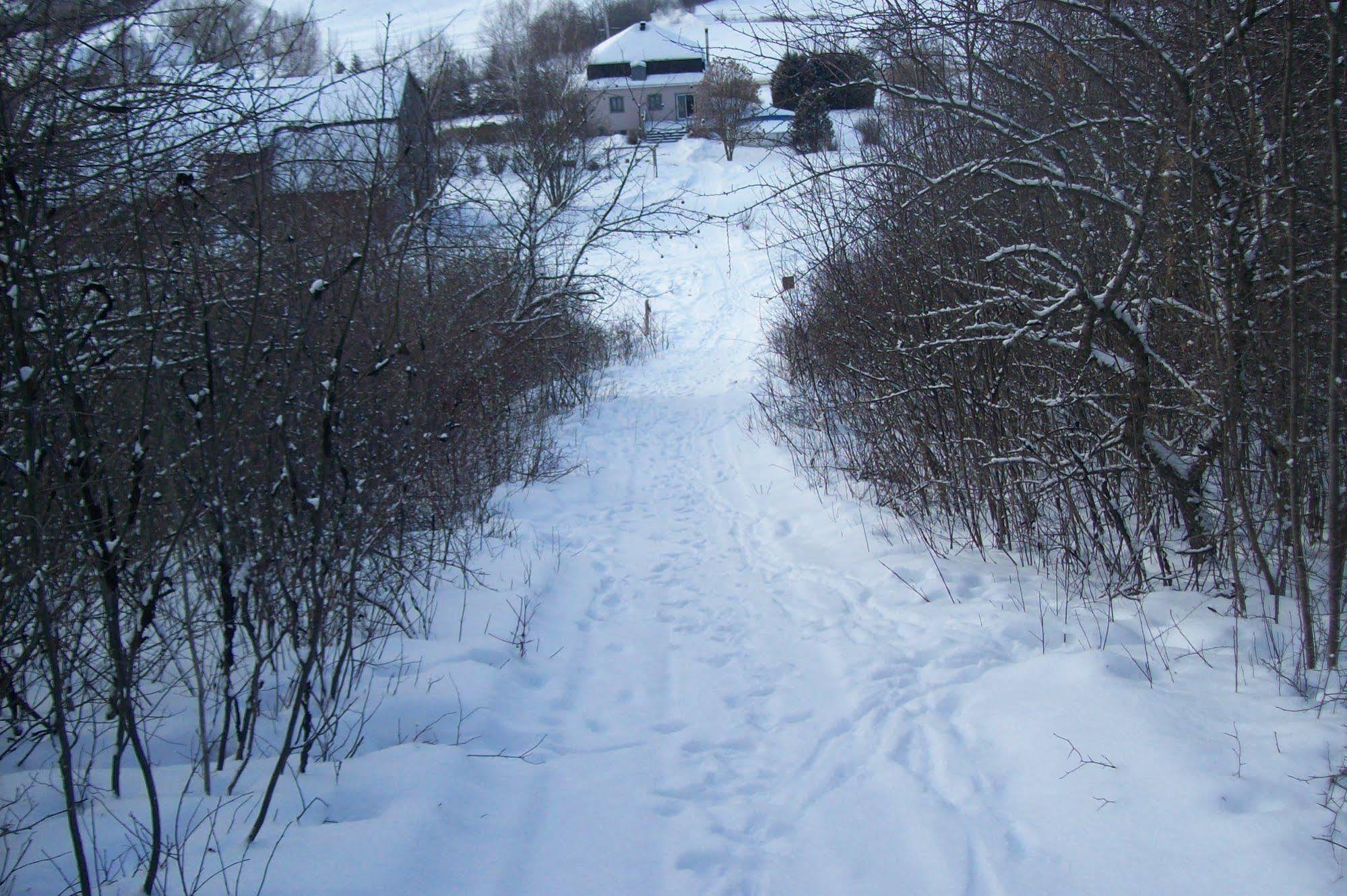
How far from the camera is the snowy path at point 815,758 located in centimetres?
274

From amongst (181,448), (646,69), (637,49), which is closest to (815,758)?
(181,448)

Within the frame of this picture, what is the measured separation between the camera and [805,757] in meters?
3.62

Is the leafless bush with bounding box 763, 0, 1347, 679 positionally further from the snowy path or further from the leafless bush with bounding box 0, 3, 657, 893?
the leafless bush with bounding box 0, 3, 657, 893

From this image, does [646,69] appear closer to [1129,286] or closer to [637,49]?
[637,49]

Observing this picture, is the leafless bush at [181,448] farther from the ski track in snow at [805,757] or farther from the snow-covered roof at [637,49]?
the snow-covered roof at [637,49]

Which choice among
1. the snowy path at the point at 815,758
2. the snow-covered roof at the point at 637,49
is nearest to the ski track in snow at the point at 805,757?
the snowy path at the point at 815,758

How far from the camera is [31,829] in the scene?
2.65m

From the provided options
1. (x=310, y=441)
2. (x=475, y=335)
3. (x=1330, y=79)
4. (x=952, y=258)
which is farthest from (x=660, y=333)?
(x=1330, y=79)

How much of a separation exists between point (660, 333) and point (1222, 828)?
1742cm

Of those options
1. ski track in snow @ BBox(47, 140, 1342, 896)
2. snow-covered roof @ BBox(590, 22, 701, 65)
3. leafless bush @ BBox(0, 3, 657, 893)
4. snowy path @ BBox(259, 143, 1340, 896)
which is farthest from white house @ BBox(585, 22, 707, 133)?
snowy path @ BBox(259, 143, 1340, 896)

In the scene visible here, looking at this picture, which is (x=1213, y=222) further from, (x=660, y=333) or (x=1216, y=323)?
(x=660, y=333)

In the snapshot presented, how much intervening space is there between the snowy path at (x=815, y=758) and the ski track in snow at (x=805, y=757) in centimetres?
1

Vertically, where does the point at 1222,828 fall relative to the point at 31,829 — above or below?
below

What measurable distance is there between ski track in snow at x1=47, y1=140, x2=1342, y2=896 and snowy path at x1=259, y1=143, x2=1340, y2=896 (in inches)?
0.4
